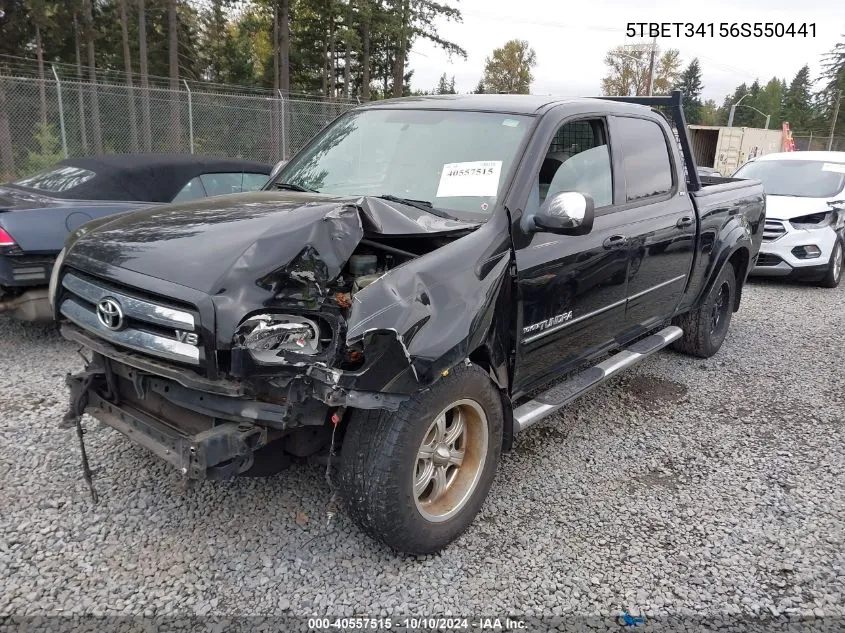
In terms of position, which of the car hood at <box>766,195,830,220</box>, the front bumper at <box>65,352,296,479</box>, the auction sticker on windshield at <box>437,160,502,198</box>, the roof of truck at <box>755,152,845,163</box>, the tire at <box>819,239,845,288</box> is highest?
the roof of truck at <box>755,152,845,163</box>

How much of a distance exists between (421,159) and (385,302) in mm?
1391

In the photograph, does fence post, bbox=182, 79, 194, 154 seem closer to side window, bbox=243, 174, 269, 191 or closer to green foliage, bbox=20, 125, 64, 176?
green foliage, bbox=20, 125, 64, 176

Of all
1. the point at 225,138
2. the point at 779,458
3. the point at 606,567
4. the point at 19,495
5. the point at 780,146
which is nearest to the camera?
the point at 606,567

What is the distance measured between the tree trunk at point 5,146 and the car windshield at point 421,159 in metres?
11.3

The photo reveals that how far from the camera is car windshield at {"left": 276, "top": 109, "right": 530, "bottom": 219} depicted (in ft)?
10.6

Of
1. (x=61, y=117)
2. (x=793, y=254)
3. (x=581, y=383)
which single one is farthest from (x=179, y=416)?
(x=61, y=117)

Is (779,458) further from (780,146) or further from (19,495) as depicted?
(780,146)

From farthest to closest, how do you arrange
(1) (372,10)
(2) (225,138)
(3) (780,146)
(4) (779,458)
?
(3) (780,146), (1) (372,10), (2) (225,138), (4) (779,458)

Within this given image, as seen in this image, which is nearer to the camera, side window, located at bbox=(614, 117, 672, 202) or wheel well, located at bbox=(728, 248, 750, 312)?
side window, located at bbox=(614, 117, 672, 202)

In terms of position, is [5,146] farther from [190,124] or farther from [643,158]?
[643,158]

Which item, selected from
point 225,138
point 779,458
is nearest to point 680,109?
point 779,458

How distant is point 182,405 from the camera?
2541 millimetres

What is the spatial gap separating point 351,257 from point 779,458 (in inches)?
121

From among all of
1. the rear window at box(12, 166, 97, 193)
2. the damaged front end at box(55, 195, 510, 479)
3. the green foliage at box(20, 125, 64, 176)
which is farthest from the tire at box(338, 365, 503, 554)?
the green foliage at box(20, 125, 64, 176)
